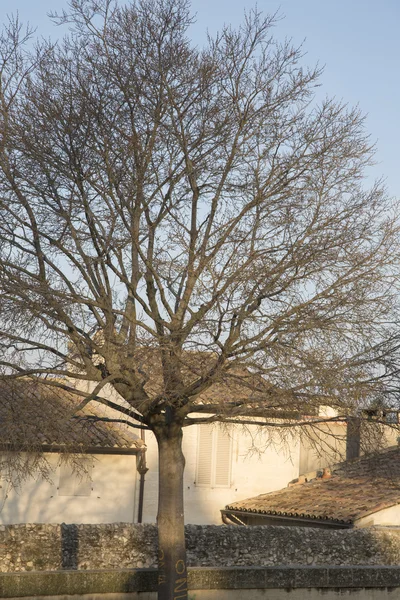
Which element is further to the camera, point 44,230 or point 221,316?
point 44,230

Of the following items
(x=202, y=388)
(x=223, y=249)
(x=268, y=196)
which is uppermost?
(x=268, y=196)

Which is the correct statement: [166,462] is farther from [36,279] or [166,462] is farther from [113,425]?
[113,425]

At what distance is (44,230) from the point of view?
445 inches

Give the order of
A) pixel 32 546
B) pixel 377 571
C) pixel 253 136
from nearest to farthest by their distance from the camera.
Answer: pixel 253 136
pixel 32 546
pixel 377 571

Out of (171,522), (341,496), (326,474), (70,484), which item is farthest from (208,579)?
(326,474)

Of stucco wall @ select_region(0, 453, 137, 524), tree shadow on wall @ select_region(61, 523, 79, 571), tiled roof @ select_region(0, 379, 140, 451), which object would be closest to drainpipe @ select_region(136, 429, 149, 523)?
stucco wall @ select_region(0, 453, 137, 524)

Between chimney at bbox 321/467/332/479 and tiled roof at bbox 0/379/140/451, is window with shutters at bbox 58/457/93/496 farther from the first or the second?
tiled roof at bbox 0/379/140/451

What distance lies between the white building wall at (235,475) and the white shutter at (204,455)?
0.12 m

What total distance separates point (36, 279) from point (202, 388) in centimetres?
253

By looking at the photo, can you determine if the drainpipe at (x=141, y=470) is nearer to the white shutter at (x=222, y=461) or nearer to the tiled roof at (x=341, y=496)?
the white shutter at (x=222, y=461)

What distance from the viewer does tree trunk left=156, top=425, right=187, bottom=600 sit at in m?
10.4

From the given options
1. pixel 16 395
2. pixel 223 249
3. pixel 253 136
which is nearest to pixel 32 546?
pixel 16 395

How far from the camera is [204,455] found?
22797mm

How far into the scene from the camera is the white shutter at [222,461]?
22.8 meters
